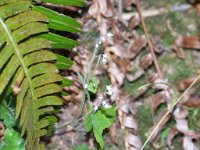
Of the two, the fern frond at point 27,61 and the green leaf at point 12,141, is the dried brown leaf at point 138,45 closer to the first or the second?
the fern frond at point 27,61

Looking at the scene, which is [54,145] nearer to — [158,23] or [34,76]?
[34,76]

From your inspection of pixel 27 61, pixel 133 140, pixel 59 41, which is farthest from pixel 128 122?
pixel 27 61

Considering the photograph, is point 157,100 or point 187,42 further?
point 187,42

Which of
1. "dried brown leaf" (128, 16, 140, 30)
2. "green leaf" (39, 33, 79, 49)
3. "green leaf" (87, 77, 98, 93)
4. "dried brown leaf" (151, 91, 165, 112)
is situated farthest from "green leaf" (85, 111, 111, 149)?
"dried brown leaf" (128, 16, 140, 30)

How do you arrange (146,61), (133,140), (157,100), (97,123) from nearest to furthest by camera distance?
(97,123) < (133,140) < (157,100) < (146,61)

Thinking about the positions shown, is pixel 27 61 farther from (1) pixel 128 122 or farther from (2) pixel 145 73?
(2) pixel 145 73

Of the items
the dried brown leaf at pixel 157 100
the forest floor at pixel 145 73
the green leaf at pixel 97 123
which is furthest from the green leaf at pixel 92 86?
the dried brown leaf at pixel 157 100

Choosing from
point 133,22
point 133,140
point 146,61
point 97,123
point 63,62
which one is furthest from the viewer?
point 133,22

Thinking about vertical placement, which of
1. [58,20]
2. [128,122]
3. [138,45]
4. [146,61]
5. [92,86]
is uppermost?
[58,20]
